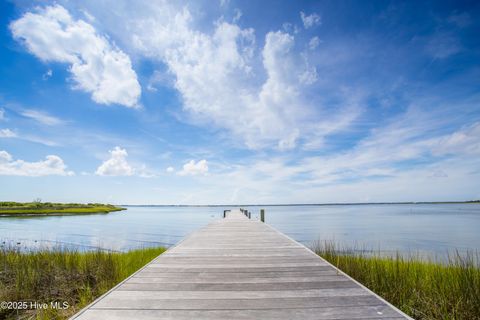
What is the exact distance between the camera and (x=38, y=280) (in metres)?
5.58

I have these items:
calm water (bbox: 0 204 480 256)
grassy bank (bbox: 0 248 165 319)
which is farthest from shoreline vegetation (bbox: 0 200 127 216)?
grassy bank (bbox: 0 248 165 319)

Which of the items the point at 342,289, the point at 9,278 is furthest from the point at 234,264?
the point at 9,278

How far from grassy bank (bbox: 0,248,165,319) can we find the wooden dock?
214cm

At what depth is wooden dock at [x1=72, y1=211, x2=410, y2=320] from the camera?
2645mm

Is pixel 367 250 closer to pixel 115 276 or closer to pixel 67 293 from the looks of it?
pixel 115 276

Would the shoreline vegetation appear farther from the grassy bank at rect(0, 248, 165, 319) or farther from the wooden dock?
the wooden dock

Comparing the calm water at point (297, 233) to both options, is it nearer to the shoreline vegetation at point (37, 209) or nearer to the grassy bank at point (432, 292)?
the grassy bank at point (432, 292)

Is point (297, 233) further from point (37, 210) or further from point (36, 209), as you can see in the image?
point (36, 209)

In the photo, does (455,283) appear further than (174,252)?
No

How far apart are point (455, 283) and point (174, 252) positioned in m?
5.82

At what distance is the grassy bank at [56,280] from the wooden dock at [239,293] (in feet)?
7.03

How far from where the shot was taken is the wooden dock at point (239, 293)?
2.64 meters

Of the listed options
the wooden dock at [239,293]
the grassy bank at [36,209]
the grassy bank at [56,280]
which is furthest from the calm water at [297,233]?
the grassy bank at [36,209]

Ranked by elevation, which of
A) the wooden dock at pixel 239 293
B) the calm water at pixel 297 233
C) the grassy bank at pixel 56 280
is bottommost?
the calm water at pixel 297 233
